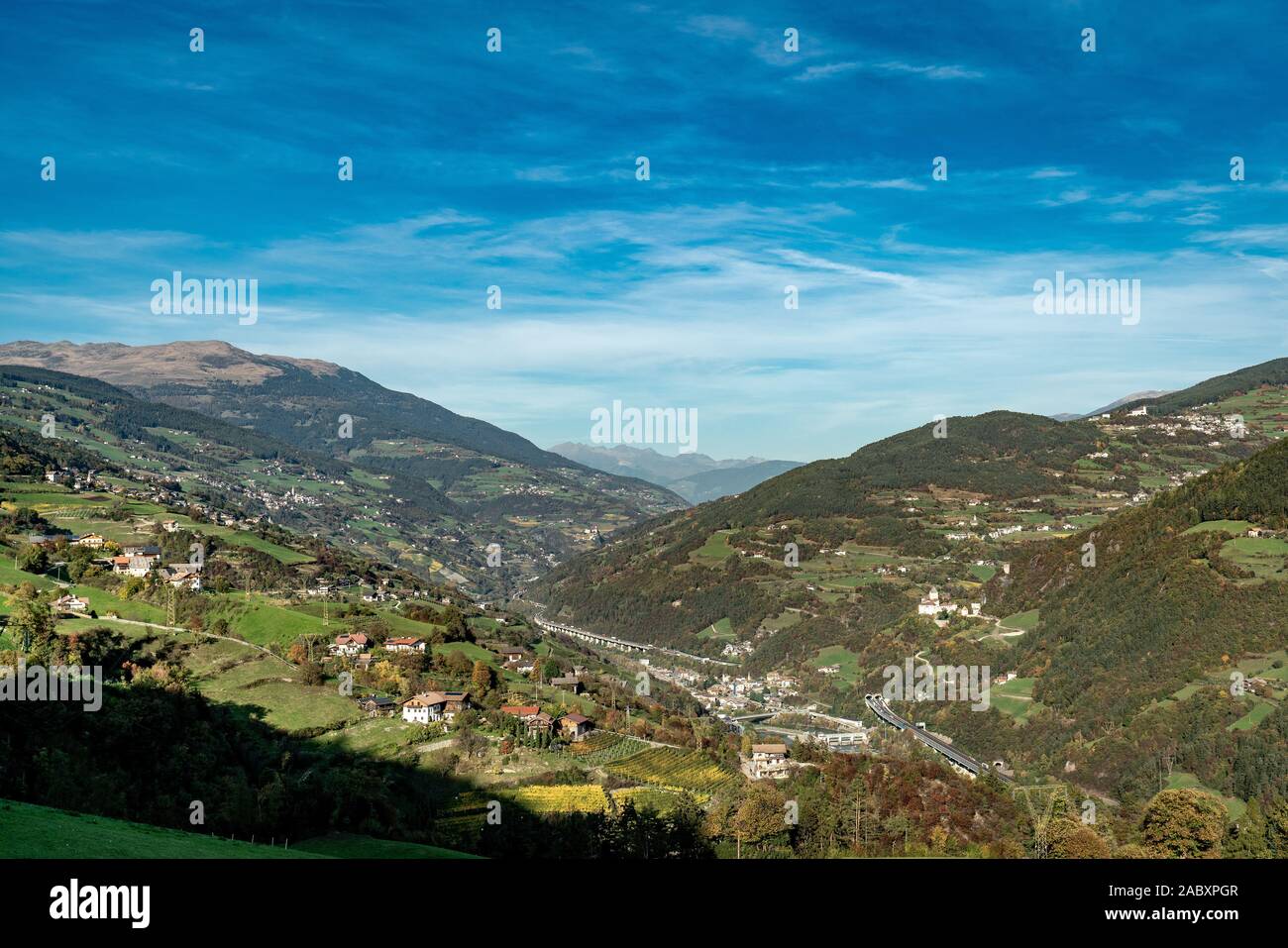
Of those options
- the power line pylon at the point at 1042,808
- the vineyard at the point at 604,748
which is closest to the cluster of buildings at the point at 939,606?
the power line pylon at the point at 1042,808

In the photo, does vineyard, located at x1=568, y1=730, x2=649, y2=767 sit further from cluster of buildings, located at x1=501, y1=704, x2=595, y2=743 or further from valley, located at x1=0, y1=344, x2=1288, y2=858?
cluster of buildings, located at x1=501, y1=704, x2=595, y2=743

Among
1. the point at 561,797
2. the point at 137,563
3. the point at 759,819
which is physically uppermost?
the point at 137,563

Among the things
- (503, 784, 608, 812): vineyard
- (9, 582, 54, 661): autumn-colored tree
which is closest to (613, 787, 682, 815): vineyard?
(503, 784, 608, 812): vineyard

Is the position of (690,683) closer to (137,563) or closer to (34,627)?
(137,563)

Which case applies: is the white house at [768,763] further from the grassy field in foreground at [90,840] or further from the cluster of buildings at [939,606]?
the cluster of buildings at [939,606]

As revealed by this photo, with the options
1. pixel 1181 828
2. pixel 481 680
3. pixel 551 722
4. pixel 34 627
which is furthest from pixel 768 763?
pixel 34 627

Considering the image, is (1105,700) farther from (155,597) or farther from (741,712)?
(155,597)
